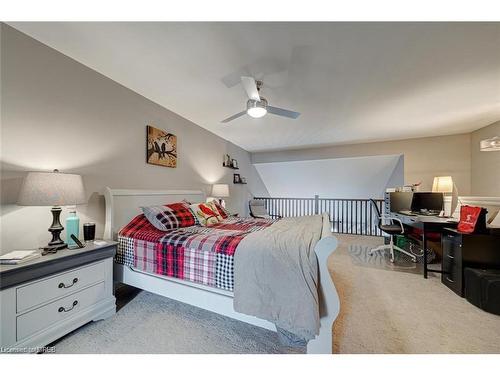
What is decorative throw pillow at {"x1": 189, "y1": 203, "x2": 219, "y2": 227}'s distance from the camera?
2395 mm

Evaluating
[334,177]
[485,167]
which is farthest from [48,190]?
[485,167]

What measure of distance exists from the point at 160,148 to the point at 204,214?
3.99ft

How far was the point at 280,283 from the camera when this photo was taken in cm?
119

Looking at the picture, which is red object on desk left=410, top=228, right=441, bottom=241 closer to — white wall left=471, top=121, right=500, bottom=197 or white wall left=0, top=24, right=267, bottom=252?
white wall left=471, top=121, right=500, bottom=197

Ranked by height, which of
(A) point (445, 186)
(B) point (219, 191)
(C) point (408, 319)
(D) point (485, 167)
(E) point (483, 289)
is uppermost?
(D) point (485, 167)

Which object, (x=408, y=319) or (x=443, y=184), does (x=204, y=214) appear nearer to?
(x=408, y=319)

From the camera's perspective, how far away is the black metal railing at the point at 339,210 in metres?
5.12

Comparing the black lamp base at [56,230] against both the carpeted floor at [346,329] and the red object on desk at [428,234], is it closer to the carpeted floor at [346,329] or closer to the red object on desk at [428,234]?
the carpeted floor at [346,329]

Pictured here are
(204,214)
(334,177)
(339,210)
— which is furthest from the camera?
(339,210)

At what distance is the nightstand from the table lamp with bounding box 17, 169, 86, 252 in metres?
0.20

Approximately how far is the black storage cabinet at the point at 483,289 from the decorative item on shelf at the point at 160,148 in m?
3.84

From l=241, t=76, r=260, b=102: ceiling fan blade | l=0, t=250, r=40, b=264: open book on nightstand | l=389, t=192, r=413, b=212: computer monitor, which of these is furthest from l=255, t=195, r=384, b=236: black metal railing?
l=0, t=250, r=40, b=264: open book on nightstand

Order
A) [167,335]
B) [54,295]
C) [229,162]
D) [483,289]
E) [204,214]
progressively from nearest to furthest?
[54,295], [167,335], [483,289], [204,214], [229,162]

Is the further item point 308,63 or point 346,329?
point 308,63
